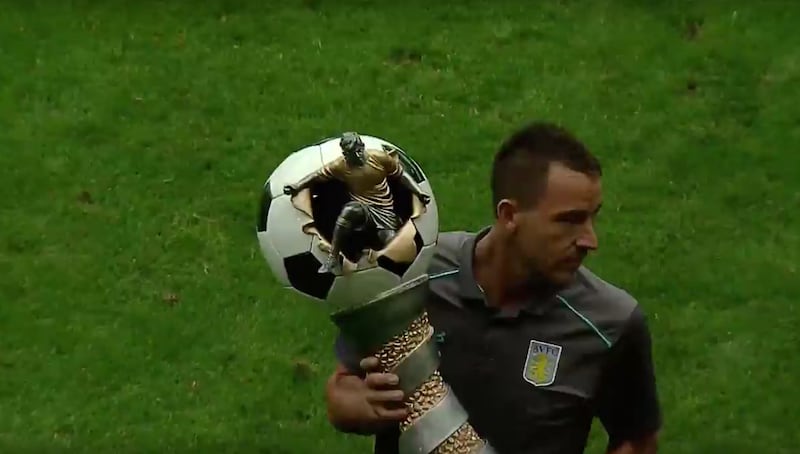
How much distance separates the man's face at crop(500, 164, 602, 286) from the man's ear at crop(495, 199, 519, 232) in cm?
2

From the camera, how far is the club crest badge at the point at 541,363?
9.95 ft

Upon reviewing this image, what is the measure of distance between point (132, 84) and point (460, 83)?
2.04 meters

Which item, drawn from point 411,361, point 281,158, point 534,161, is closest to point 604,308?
point 534,161

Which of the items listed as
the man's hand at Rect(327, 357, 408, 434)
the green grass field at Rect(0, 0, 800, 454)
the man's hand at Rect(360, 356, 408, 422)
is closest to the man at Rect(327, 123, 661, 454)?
the man's hand at Rect(327, 357, 408, 434)

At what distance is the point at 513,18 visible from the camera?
8469 mm

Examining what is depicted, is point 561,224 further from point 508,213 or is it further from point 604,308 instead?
point 604,308

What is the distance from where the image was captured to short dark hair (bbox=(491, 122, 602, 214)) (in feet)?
9.43

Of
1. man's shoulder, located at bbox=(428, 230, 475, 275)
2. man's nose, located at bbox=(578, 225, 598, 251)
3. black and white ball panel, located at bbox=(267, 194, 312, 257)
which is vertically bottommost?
man's shoulder, located at bbox=(428, 230, 475, 275)

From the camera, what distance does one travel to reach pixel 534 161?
9.58ft

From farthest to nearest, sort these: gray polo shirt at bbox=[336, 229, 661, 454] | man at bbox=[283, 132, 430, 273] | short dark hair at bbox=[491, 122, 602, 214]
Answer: gray polo shirt at bbox=[336, 229, 661, 454] < short dark hair at bbox=[491, 122, 602, 214] < man at bbox=[283, 132, 430, 273]

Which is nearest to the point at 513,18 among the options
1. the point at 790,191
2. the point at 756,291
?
the point at 790,191

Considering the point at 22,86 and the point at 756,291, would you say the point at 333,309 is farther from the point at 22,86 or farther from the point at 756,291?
the point at 22,86

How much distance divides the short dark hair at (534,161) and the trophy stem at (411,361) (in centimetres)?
59

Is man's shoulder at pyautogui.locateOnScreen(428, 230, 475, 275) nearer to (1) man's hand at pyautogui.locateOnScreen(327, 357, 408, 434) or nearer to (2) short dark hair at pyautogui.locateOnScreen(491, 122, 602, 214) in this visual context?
(2) short dark hair at pyautogui.locateOnScreen(491, 122, 602, 214)
